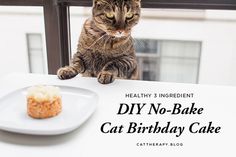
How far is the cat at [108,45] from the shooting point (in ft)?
3.01

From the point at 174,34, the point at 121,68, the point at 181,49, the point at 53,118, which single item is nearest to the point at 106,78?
the point at 121,68

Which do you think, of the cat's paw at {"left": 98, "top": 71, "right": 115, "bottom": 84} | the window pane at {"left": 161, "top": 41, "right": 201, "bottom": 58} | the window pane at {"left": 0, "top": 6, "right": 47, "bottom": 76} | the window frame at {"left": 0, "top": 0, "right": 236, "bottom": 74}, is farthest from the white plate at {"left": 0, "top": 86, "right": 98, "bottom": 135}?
the window pane at {"left": 161, "top": 41, "right": 201, "bottom": 58}

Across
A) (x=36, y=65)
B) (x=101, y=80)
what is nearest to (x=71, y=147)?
(x=101, y=80)

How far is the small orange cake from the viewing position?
652mm

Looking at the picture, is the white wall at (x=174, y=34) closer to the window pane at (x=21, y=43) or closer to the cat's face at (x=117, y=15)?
the window pane at (x=21, y=43)

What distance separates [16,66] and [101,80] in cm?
95

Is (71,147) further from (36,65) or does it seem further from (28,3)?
(36,65)

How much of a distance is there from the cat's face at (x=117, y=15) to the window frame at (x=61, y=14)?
1.20 ft

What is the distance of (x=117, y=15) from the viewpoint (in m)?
0.91

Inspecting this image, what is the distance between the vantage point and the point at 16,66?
1.69 m

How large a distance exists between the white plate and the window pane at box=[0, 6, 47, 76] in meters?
0.80

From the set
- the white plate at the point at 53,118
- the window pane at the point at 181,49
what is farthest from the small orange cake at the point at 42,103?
the window pane at the point at 181,49

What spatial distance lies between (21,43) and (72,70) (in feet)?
2.64

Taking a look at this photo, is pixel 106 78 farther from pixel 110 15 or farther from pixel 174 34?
pixel 174 34
